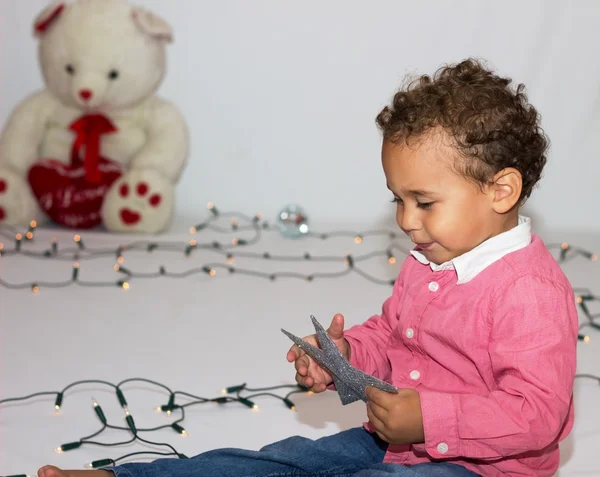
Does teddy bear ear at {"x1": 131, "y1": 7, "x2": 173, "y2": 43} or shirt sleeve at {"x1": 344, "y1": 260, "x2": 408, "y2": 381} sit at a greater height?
teddy bear ear at {"x1": 131, "y1": 7, "x2": 173, "y2": 43}

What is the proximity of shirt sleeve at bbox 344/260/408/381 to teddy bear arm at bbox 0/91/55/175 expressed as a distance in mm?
1507

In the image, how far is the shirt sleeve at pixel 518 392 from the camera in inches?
37.0

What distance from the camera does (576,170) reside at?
8.35 feet

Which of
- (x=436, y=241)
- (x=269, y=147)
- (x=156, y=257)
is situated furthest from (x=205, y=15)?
(x=436, y=241)

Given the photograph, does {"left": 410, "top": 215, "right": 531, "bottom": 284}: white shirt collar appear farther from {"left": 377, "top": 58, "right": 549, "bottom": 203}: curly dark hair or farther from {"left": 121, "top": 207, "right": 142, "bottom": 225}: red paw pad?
{"left": 121, "top": 207, "right": 142, "bottom": 225}: red paw pad

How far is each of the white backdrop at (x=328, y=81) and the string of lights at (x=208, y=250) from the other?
19cm

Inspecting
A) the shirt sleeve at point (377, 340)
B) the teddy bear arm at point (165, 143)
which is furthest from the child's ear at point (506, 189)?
the teddy bear arm at point (165, 143)

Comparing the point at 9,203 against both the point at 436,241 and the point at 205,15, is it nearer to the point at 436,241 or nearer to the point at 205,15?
the point at 205,15

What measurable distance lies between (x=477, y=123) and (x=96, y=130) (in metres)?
1.60

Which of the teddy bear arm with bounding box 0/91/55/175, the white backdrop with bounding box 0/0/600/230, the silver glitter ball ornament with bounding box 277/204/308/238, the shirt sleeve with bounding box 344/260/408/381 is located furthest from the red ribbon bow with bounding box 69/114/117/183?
the shirt sleeve with bounding box 344/260/408/381

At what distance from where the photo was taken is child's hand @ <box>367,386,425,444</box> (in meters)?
0.97

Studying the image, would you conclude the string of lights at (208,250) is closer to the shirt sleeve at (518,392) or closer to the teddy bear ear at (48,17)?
the teddy bear ear at (48,17)

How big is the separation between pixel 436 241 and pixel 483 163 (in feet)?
0.34

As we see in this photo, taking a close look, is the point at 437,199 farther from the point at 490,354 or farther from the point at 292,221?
the point at 292,221
